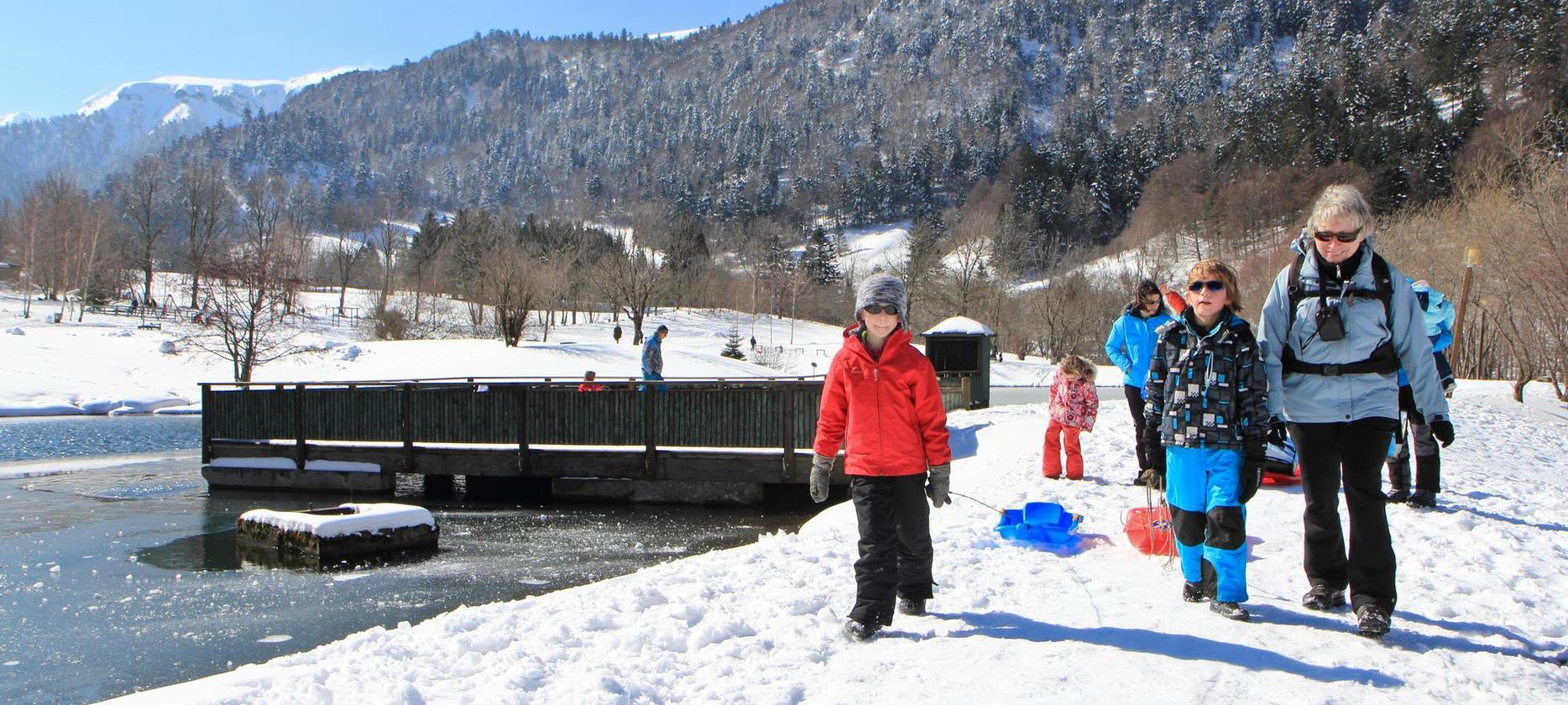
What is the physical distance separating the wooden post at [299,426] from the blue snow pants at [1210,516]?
17.8m

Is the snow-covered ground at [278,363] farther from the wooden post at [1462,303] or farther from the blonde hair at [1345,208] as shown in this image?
the blonde hair at [1345,208]

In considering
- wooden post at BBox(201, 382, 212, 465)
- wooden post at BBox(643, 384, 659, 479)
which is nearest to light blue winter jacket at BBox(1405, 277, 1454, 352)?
wooden post at BBox(643, 384, 659, 479)

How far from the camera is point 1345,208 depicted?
404 cm

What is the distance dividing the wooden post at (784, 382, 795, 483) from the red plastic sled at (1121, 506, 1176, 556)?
8908mm

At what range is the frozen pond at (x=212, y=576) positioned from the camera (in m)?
7.30

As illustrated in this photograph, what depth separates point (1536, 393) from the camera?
23.1 meters

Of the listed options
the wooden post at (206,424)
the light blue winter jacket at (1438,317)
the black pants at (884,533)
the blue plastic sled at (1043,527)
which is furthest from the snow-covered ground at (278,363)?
the black pants at (884,533)

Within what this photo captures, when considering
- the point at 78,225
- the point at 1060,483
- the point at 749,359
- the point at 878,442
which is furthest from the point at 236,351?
the point at 78,225

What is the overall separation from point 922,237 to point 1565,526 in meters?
62.1

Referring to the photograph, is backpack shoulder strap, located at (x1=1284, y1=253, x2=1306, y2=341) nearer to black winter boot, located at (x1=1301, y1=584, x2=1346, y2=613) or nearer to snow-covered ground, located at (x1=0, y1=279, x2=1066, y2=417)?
black winter boot, located at (x1=1301, y1=584, x2=1346, y2=613)

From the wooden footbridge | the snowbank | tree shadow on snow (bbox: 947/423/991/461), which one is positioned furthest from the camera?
the wooden footbridge

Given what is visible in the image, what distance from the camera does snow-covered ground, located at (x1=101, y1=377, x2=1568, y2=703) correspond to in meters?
3.64

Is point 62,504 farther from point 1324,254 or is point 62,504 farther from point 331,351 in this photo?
point 331,351

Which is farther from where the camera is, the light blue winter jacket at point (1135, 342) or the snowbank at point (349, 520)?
the snowbank at point (349, 520)
